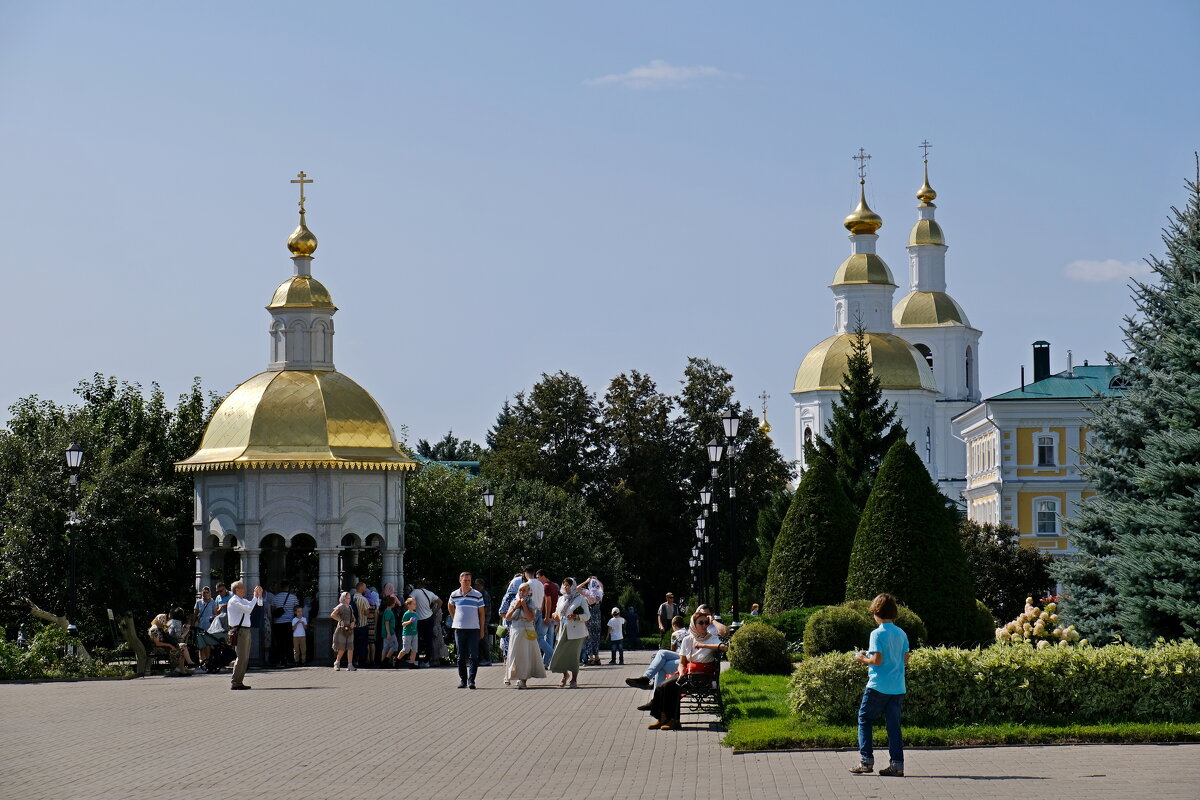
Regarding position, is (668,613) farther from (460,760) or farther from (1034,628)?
(460,760)

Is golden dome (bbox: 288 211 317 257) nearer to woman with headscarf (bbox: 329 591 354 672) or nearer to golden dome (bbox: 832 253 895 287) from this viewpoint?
woman with headscarf (bbox: 329 591 354 672)

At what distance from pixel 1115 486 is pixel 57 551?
2283 centimetres

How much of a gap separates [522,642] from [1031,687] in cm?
941

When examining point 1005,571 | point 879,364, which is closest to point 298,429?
point 1005,571

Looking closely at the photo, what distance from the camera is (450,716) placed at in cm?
1920

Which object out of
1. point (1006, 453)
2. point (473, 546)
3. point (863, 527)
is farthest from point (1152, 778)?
point (1006, 453)

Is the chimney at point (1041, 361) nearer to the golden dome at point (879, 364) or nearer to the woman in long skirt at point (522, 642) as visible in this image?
the golden dome at point (879, 364)

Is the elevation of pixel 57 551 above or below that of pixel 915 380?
below

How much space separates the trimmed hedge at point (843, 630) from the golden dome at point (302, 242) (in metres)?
17.4

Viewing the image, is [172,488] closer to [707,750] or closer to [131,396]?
[131,396]

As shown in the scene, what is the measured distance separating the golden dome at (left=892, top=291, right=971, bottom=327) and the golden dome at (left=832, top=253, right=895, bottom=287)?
22.3 ft

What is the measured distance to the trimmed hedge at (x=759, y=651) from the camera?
975 inches

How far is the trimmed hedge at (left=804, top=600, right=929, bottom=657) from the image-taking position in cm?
2348

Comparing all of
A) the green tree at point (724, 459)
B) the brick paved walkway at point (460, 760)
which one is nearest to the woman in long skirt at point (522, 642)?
the brick paved walkway at point (460, 760)
